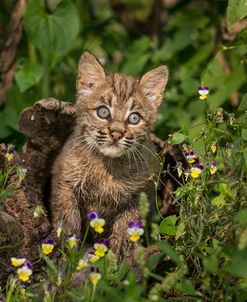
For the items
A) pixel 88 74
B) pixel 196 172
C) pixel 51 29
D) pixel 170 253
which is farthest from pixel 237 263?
pixel 51 29

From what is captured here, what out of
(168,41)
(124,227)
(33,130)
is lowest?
(124,227)

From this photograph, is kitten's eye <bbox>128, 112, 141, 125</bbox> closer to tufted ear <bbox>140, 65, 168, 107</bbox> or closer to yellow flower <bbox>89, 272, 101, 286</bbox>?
tufted ear <bbox>140, 65, 168, 107</bbox>

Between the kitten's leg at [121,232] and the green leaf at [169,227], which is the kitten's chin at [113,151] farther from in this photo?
the green leaf at [169,227]

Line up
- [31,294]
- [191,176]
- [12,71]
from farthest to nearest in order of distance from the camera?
[12,71]
[191,176]
[31,294]

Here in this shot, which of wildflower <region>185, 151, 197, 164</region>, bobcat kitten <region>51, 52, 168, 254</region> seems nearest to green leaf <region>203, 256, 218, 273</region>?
wildflower <region>185, 151, 197, 164</region>

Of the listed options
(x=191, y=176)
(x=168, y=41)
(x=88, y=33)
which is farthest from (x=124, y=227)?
(x=88, y=33)

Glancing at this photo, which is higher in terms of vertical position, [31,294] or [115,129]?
[115,129]

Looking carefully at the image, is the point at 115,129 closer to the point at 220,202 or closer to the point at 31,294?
the point at 220,202

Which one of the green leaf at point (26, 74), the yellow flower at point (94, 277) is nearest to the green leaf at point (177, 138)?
the yellow flower at point (94, 277)

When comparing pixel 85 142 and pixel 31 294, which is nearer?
pixel 31 294
